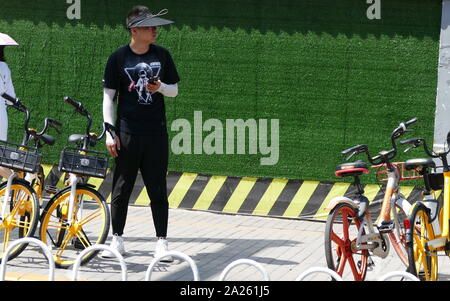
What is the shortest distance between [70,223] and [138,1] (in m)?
3.88

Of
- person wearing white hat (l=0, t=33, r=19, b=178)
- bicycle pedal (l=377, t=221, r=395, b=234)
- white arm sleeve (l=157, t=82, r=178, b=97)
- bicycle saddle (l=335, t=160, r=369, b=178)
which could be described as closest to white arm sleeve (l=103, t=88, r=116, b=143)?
white arm sleeve (l=157, t=82, r=178, b=97)

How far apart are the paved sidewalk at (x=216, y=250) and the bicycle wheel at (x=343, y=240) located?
1.21 ft

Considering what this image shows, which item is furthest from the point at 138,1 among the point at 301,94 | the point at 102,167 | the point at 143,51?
the point at 102,167

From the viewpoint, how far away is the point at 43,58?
11023 mm

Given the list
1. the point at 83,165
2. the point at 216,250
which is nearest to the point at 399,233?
the point at 216,250

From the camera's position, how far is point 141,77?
7867 millimetres

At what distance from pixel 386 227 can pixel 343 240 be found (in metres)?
0.38

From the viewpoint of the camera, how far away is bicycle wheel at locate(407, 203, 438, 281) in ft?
22.5

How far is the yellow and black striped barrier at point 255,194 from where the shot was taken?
33.8ft

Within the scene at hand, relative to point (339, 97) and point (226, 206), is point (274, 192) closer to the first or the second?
point (226, 206)

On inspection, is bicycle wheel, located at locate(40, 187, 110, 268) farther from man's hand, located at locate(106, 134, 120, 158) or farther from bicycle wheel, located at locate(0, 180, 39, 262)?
man's hand, located at locate(106, 134, 120, 158)

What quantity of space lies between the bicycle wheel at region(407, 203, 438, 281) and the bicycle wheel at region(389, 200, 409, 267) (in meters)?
0.16

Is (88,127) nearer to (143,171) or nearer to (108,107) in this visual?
(108,107)

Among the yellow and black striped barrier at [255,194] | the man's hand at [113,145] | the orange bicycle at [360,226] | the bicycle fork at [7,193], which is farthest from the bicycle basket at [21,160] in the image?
the yellow and black striped barrier at [255,194]
